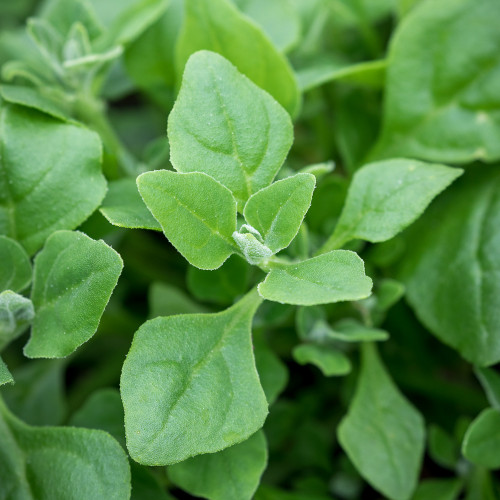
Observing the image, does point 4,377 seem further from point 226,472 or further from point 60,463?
point 226,472

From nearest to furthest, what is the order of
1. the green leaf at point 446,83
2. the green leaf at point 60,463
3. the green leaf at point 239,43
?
the green leaf at point 60,463 → the green leaf at point 239,43 → the green leaf at point 446,83

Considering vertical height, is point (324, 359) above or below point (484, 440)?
above

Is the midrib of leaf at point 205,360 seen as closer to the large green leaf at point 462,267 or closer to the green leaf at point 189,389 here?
the green leaf at point 189,389

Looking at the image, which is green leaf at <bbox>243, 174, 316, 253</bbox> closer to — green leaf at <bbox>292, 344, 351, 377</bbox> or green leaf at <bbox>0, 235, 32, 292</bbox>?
green leaf at <bbox>292, 344, 351, 377</bbox>

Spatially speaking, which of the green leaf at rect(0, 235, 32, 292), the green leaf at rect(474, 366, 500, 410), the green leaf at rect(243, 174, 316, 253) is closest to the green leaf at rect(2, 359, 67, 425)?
the green leaf at rect(0, 235, 32, 292)

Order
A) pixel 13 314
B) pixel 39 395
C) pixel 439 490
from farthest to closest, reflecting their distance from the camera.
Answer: pixel 39 395 → pixel 439 490 → pixel 13 314

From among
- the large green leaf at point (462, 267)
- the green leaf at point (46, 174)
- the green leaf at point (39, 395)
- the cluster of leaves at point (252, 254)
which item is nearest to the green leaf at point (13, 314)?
the cluster of leaves at point (252, 254)

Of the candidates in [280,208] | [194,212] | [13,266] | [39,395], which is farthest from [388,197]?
[39,395]
